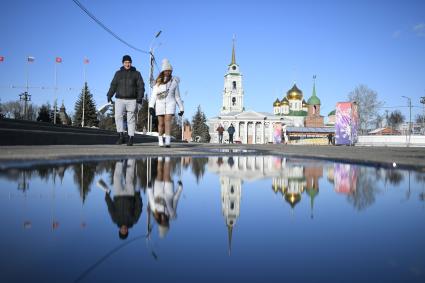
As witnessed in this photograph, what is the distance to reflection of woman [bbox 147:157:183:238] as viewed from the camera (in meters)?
1.59

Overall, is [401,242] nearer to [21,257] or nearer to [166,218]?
[166,218]

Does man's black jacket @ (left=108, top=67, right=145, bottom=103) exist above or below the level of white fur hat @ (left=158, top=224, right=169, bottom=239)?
above

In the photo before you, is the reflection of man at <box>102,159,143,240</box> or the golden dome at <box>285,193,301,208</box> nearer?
the reflection of man at <box>102,159,143,240</box>

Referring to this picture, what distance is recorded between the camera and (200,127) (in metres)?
113

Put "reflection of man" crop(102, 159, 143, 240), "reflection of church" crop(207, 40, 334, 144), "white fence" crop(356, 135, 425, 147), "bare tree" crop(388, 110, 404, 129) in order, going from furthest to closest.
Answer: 1. "reflection of church" crop(207, 40, 334, 144)
2. "bare tree" crop(388, 110, 404, 129)
3. "white fence" crop(356, 135, 425, 147)
4. "reflection of man" crop(102, 159, 143, 240)

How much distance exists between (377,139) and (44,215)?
48.0 metres

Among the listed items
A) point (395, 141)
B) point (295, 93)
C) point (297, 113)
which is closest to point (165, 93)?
point (395, 141)

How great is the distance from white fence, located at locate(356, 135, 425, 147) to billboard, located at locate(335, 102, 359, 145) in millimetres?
12901

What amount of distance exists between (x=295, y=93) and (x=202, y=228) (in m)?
131

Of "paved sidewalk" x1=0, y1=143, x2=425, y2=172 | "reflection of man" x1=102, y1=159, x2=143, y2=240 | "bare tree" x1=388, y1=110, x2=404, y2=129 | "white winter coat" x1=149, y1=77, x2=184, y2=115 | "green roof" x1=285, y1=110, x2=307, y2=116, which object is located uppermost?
"green roof" x1=285, y1=110, x2=307, y2=116

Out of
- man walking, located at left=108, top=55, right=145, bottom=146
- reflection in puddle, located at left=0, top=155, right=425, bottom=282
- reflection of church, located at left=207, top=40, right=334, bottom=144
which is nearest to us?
reflection in puddle, located at left=0, top=155, right=425, bottom=282

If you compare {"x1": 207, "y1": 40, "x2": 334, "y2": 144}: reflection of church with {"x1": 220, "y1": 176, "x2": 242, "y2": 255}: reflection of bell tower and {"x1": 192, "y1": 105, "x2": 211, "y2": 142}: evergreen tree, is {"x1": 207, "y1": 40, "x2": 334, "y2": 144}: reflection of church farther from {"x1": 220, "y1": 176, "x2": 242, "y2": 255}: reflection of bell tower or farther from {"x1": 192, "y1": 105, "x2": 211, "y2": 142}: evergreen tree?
{"x1": 220, "y1": 176, "x2": 242, "y2": 255}: reflection of bell tower

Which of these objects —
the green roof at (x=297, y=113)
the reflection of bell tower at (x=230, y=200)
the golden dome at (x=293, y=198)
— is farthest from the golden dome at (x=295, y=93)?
the golden dome at (x=293, y=198)

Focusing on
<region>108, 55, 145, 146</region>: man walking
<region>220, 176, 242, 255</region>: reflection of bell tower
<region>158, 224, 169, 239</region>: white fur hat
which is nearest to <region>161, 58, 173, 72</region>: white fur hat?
<region>108, 55, 145, 146</region>: man walking
